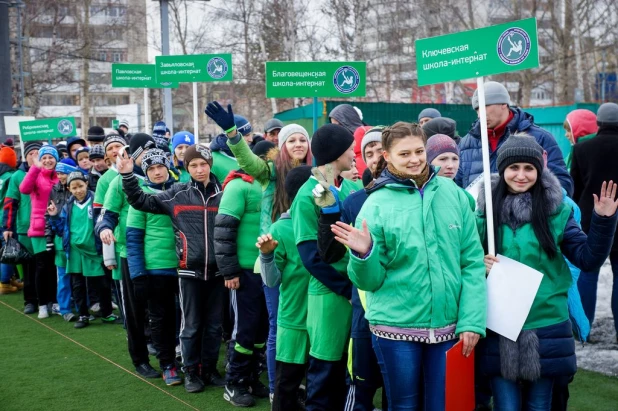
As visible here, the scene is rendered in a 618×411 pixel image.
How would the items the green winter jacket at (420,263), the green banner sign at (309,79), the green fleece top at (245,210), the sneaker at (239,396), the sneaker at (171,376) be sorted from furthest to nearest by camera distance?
the green banner sign at (309,79)
the sneaker at (171,376)
the sneaker at (239,396)
the green fleece top at (245,210)
the green winter jacket at (420,263)

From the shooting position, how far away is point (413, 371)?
388 centimetres

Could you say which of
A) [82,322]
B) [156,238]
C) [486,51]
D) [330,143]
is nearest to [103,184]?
Result: [156,238]

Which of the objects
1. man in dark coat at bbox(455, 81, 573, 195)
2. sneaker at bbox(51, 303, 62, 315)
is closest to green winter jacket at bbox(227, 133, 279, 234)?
man in dark coat at bbox(455, 81, 573, 195)

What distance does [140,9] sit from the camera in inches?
1636

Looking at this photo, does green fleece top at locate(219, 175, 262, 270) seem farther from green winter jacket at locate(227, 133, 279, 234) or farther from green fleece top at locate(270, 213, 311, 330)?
green fleece top at locate(270, 213, 311, 330)

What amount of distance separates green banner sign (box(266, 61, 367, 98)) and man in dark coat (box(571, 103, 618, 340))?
2.34 metres

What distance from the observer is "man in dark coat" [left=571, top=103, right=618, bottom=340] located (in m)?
7.27

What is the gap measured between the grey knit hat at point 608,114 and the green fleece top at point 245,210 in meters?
3.58

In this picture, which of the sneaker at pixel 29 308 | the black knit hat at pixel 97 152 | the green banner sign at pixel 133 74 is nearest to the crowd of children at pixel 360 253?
the black knit hat at pixel 97 152

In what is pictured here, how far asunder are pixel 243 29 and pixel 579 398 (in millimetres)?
29388

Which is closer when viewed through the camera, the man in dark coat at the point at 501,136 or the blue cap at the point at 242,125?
the man in dark coat at the point at 501,136

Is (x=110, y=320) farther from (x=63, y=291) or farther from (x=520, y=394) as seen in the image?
(x=520, y=394)

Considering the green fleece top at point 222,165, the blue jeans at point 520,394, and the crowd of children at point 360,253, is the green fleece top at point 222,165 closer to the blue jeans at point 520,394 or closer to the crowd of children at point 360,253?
the crowd of children at point 360,253

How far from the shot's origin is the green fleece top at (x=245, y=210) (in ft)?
19.3
